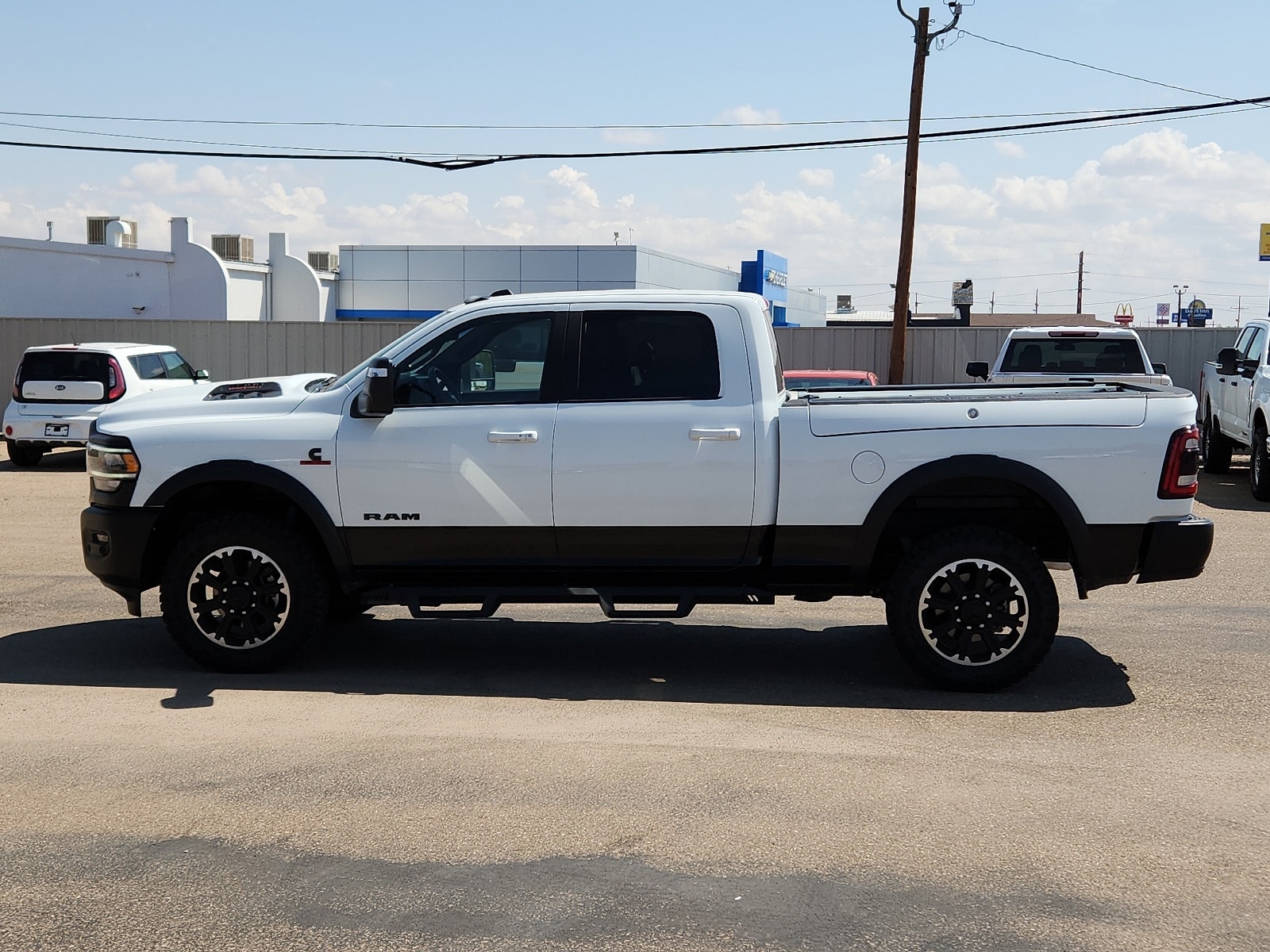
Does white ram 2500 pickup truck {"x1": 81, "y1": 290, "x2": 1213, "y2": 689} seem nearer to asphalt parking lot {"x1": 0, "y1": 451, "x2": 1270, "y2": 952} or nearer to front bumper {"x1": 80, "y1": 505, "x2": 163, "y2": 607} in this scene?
front bumper {"x1": 80, "y1": 505, "x2": 163, "y2": 607}

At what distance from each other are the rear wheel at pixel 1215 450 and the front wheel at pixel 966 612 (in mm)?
12773

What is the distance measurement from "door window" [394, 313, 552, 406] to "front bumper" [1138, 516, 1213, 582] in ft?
10.5

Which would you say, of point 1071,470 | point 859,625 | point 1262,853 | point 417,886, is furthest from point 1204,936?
point 859,625

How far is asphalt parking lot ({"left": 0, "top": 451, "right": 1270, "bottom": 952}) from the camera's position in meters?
4.13

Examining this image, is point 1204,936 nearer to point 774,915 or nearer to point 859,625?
point 774,915

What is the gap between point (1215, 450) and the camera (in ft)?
60.2

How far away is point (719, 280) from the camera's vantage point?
198ft

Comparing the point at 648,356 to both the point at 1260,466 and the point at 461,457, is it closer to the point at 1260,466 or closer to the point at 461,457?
the point at 461,457

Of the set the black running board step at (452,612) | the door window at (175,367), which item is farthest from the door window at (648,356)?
the door window at (175,367)

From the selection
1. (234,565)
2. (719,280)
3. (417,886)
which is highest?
(719,280)

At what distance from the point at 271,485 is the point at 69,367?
13.2 metres

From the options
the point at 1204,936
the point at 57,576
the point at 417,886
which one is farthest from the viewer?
the point at 57,576

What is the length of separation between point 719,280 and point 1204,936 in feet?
188

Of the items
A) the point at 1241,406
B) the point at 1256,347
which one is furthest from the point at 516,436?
the point at 1256,347
